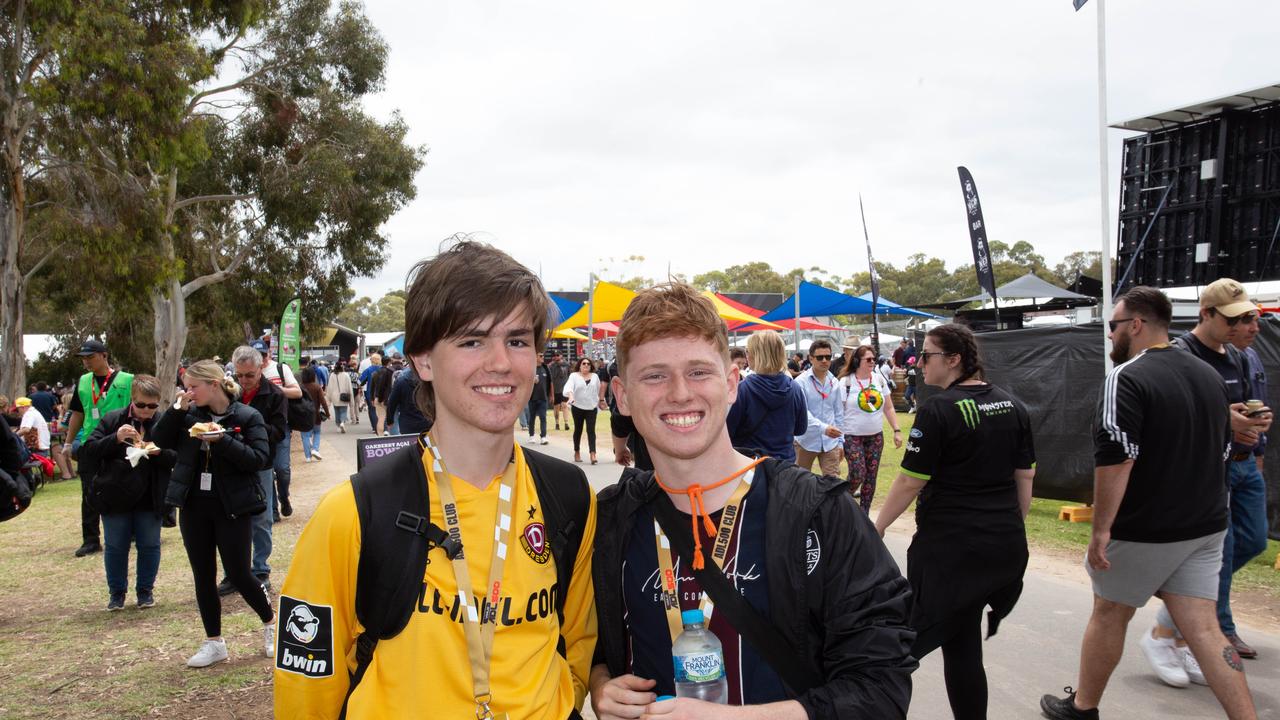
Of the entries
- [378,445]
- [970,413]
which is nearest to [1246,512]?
[970,413]

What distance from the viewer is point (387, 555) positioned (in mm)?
1793

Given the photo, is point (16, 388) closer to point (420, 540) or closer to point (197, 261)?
point (197, 261)

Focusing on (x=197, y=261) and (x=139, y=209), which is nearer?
(x=139, y=209)

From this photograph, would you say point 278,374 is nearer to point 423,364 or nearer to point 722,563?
point 423,364

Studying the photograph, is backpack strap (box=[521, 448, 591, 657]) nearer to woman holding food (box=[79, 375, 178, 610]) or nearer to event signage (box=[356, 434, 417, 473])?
event signage (box=[356, 434, 417, 473])

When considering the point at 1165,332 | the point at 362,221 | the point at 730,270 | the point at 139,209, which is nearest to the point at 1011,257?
the point at 730,270

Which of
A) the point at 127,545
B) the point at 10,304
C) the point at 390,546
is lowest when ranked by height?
the point at 127,545

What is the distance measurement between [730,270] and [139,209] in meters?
97.3

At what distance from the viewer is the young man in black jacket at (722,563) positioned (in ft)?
5.66

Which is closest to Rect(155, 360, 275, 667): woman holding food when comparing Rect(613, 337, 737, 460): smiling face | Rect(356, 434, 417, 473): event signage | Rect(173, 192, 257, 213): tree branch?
Rect(356, 434, 417, 473): event signage

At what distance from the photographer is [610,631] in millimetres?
1947

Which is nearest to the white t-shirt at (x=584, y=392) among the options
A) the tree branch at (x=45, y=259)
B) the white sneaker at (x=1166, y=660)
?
the white sneaker at (x=1166, y=660)

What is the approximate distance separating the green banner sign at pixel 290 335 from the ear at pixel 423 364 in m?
17.8

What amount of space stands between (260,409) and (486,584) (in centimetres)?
654
